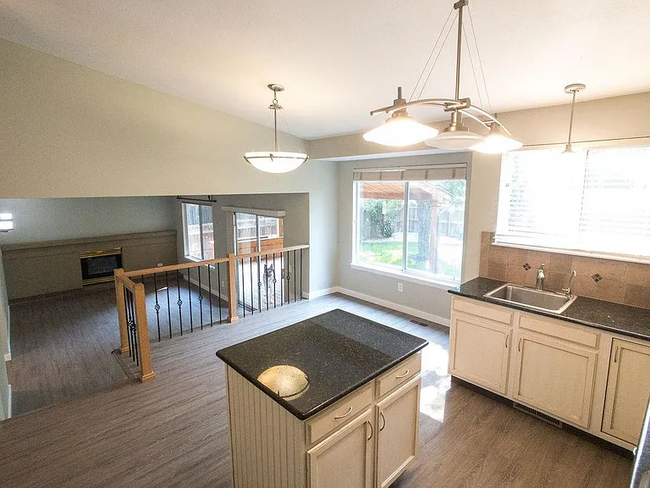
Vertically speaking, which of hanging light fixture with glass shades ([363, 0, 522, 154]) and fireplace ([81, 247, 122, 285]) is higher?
hanging light fixture with glass shades ([363, 0, 522, 154])

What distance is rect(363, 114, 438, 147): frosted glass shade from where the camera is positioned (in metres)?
1.28

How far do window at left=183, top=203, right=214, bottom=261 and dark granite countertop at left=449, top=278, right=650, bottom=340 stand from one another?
5.81 meters

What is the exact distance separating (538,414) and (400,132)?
2.61 metres

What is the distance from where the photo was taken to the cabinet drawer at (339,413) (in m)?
1.48

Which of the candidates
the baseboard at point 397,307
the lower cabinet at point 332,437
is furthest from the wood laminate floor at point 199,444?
the baseboard at point 397,307

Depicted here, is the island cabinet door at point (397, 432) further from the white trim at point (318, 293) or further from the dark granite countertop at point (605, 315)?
the white trim at point (318, 293)

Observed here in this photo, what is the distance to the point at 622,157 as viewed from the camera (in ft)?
8.80

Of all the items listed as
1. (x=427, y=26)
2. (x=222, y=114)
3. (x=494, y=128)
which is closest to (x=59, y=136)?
(x=222, y=114)

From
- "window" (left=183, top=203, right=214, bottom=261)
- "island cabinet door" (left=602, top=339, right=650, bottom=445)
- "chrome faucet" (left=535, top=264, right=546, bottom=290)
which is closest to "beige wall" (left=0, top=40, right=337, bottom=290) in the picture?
"chrome faucet" (left=535, top=264, right=546, bottom=290)

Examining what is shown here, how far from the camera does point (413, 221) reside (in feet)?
15.5

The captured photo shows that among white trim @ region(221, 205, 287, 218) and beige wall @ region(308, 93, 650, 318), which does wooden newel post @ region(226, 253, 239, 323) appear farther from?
beige wall @ region(308, 93, 650, 318)

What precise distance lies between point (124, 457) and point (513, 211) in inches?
147

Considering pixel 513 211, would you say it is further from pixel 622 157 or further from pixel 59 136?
pixel 59 136

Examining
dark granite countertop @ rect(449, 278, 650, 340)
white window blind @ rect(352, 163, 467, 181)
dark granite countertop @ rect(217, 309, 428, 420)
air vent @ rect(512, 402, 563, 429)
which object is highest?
white window blind @ rect(352, 163, 467, 181)
